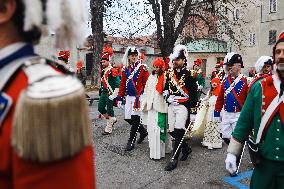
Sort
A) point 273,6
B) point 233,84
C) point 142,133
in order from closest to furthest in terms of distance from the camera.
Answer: point 233,84 < point 142,133 < point 273,6

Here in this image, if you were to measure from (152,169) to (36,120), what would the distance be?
16.9 feet

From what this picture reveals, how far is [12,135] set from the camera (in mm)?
901

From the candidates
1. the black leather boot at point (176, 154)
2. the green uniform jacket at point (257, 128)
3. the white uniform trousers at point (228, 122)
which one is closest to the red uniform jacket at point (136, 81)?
the black leather boot at point (176, 154)

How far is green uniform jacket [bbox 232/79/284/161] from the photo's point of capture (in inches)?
106

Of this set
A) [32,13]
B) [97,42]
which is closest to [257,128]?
[32,13]

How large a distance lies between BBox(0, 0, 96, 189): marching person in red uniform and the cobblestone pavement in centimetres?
425

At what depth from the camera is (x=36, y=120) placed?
870 mm

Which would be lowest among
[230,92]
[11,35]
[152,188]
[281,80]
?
[152,188]

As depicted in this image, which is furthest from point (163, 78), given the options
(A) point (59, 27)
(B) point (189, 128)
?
(A) point (59, 27)

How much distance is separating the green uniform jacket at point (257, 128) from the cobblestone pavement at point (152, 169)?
2.31 meters

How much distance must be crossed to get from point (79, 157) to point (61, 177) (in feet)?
0.23

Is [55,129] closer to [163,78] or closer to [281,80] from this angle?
[281,80]

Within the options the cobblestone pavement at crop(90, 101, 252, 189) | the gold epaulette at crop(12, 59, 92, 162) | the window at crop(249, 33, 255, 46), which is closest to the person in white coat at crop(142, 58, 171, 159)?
the cobblestone pavement at crop(90, 101, 252, 189)

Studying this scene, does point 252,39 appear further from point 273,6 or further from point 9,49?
point 9,49
